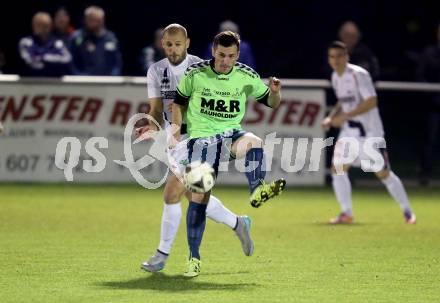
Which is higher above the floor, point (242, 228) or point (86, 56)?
point (86, 56)

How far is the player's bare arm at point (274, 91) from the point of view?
10.2 m

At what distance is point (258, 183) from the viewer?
10.1 metres

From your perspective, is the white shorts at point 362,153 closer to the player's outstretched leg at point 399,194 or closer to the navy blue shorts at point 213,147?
the player's outstretched leg at point 399,194

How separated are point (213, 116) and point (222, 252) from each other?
6.54 feet

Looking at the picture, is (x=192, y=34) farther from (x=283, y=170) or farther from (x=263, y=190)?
(x=263, y=190)

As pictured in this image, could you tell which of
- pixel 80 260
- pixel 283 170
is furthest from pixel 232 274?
pixel 283 170

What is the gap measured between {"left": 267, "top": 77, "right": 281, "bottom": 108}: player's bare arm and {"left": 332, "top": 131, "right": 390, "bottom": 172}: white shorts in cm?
422

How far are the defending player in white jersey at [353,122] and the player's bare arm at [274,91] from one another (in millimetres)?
4060

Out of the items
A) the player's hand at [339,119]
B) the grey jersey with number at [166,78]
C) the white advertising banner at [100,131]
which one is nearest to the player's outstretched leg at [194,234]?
the grey jersey with number at [166,78]

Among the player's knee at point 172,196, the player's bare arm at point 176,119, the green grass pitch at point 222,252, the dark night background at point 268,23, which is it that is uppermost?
the dark night background at point 268,23

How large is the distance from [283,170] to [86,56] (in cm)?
334

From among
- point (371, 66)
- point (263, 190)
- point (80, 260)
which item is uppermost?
point (371, 66)

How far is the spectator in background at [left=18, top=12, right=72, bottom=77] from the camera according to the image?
61.0ft

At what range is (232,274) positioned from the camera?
10.4m
